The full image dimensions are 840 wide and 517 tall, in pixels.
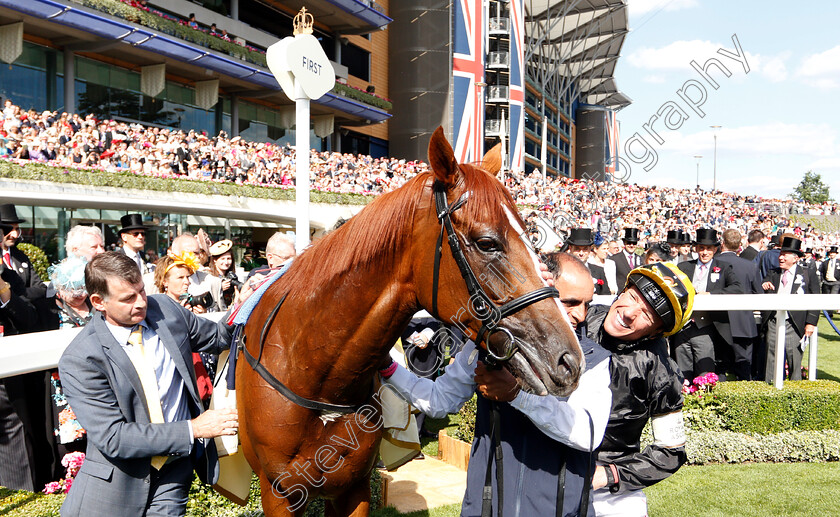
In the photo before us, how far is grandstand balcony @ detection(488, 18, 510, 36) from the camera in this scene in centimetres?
3609

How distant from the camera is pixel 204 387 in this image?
270 cm

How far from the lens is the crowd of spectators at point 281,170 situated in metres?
11.1

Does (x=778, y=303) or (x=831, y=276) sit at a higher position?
(x=778, y=303)

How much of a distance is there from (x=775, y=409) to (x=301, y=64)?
4.44 meters

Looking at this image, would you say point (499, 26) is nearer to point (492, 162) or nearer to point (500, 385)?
point (492, 162)

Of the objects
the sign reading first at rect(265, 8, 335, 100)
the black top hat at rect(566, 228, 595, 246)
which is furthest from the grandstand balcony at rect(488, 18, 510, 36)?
the sign reading first at rect(265, 8, 335, 100)

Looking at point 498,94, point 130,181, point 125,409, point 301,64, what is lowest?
point 125,409

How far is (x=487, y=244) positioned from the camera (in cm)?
155

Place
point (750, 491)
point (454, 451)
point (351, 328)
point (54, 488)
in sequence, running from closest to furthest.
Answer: point (351, 328) < point (54, 488) < point (750, 491) < point (454, 451)

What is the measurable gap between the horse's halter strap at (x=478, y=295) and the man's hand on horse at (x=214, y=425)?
0.79m

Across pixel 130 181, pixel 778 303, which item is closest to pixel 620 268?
pixel 778 303

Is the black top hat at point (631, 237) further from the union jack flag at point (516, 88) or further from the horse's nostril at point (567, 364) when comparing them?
the union jack flag at point (516, 88)

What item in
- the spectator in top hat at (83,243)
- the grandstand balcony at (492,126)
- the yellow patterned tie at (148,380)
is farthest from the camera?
the grandstand balcony at (492,126)

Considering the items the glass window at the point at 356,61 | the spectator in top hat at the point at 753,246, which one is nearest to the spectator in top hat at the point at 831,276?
the spectator in top hat at the point at 753,246
